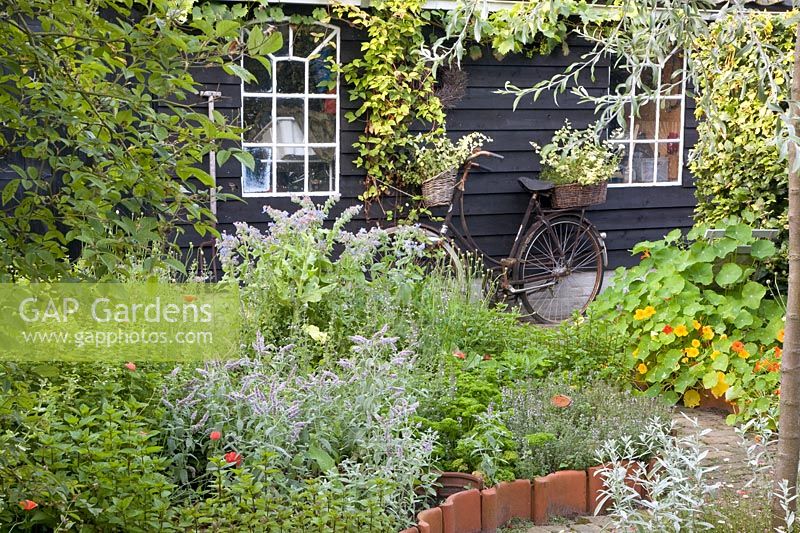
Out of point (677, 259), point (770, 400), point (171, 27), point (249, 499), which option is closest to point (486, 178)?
point (677, 259)

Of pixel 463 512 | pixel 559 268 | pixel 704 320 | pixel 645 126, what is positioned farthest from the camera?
pixel 645 126

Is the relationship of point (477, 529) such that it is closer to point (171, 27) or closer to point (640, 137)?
point (171, 27)

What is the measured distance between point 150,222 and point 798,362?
6.90ft

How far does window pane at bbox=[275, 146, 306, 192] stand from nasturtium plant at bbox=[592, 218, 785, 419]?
3.07m

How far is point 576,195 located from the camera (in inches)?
305

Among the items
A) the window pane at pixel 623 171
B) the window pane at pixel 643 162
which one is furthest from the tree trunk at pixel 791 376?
the window pane at pixel 643 162

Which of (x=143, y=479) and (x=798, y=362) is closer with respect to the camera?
(x=143, y=479)

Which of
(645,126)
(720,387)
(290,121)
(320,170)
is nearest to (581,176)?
(645,126)

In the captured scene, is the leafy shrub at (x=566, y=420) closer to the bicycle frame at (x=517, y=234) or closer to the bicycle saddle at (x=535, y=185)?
the bicycle frame at (x=517, y=234)

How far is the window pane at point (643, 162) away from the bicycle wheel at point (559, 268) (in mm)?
943

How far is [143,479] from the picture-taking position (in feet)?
8.95

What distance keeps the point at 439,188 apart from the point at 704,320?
291 centimetres

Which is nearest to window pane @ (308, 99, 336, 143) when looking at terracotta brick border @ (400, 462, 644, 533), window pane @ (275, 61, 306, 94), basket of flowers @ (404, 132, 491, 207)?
window pane @ (275, 61, 306, 94)

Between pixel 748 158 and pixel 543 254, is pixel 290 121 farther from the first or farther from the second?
pixel 748 158
